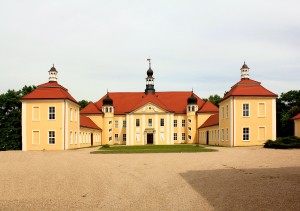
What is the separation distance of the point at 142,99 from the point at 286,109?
A: 24.6 meters

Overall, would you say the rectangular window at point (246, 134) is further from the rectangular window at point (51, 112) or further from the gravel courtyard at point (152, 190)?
the gravel courtyard at point (152, 190)

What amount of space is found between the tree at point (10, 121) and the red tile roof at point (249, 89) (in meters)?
26.2

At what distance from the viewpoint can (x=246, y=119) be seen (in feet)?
136

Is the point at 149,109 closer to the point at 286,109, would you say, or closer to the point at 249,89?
the point at 286,109

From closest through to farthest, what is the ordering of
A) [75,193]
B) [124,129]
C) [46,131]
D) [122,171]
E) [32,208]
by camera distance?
1. [32,208]
2. [75,193]
3. [122,171]
4. [46,131]
5. [124,129]

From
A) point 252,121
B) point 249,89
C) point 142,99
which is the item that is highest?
point 249,89

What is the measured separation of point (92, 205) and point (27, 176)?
21.5 feet

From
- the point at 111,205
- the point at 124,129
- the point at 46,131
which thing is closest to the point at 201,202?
the point at 111,205

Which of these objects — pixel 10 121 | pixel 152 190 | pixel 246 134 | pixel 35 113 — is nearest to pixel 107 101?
pixel 10 121

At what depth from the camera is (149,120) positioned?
2442 inches

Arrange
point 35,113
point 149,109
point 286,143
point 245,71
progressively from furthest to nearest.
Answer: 1. point 149,109
2. point 245,71
3. point 35,113
4. point 286,143

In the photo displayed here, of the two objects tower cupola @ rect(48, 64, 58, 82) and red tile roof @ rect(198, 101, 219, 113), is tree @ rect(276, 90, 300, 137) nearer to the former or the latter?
Answer: red tile roof @ rect(198, 101, 219, 113)

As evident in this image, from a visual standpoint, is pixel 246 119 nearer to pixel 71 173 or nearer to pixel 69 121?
pixel 69 121

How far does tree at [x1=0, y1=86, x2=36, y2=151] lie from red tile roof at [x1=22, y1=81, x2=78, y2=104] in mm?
7329
